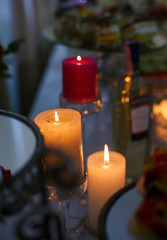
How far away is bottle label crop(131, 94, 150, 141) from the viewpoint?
647 millimetres

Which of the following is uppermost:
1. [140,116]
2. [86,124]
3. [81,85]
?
[81,85]

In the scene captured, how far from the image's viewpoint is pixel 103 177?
394 millimetres

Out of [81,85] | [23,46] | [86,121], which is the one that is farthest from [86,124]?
[23,46]

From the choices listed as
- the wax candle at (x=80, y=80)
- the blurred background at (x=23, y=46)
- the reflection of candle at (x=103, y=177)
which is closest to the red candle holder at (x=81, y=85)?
the wax candle at (x=80, y=80)

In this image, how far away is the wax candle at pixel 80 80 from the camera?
494 mm

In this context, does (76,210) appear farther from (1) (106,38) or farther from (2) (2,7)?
(2) (2,7)

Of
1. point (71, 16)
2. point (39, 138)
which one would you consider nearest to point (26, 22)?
point (71, 16)

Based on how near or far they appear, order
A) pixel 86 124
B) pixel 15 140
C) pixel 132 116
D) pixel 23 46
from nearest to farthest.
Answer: pixel 15 140, pixel 132 116, pixel 86 124, pixel 23 46

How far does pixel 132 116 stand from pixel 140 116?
0.02 meters

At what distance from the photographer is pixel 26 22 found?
6.41ft

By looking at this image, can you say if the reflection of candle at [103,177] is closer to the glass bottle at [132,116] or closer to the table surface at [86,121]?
the table surface at [86,121]

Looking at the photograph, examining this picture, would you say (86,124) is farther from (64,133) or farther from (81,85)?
(64,133)

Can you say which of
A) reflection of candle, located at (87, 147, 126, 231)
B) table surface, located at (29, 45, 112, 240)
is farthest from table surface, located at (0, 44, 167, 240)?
reflection of candle, located at (87, 147, 126, 231)

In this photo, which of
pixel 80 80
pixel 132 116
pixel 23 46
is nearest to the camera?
pixel 80 80
